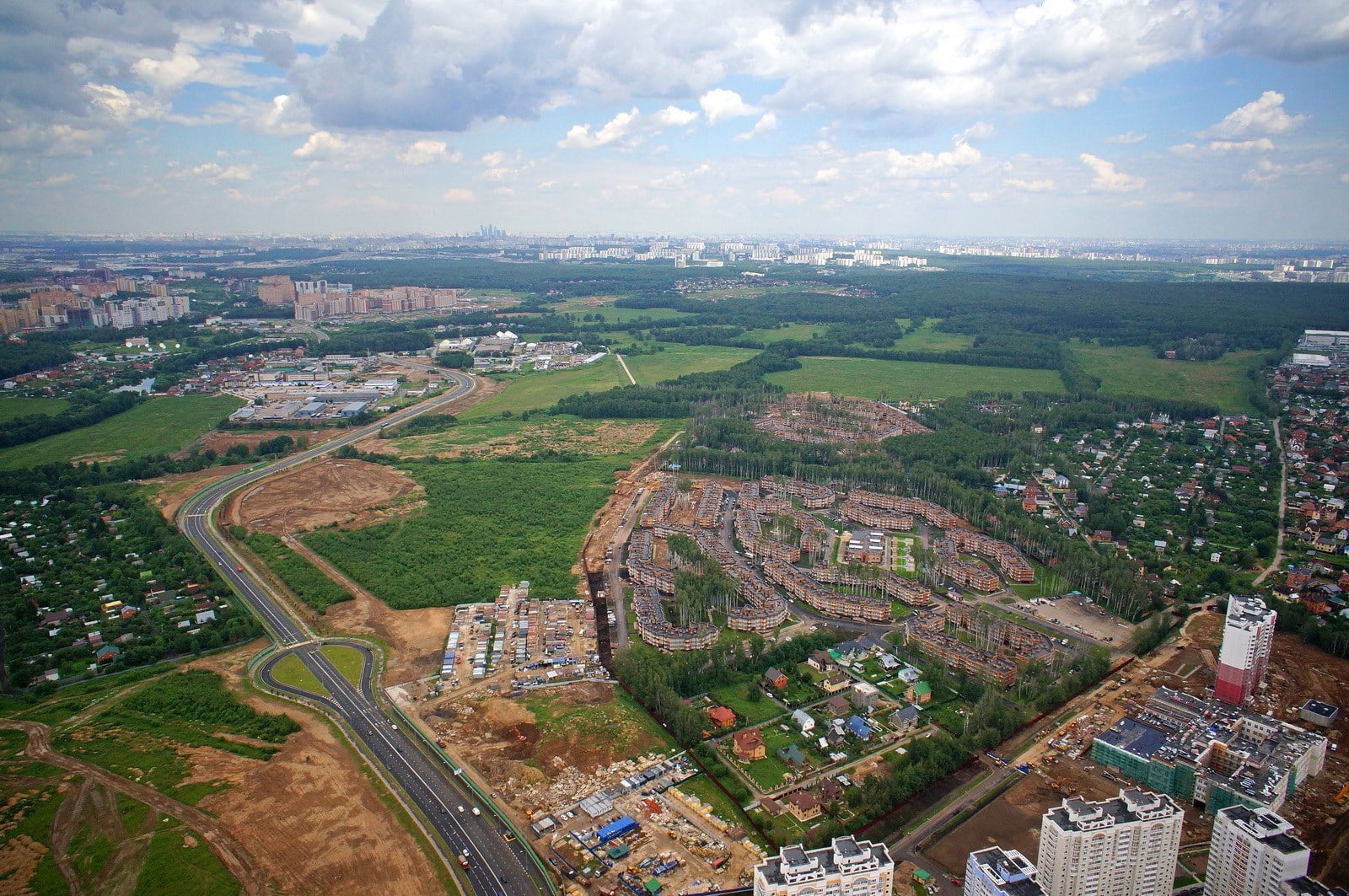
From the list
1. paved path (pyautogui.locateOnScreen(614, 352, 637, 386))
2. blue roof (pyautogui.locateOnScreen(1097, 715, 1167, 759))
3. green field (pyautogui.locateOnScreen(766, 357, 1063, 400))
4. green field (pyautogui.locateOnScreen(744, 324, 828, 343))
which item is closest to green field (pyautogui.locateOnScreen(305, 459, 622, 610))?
blue roof (pyautogui.locateOnScreen(1097, 715, 1167, 759))

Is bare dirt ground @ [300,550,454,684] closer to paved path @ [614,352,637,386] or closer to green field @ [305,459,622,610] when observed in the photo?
green field @ [305,459,622,610]

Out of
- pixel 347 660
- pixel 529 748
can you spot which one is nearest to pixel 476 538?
pixel 347 660

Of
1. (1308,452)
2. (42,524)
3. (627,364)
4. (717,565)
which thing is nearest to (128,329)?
(627,364)

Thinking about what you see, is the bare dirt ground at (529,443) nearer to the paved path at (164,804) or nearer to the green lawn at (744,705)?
the green lawn at (744,705)

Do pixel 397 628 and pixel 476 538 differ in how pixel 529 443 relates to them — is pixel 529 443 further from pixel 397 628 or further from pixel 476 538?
pixel 397 628

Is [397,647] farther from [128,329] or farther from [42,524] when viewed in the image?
[128,329]
